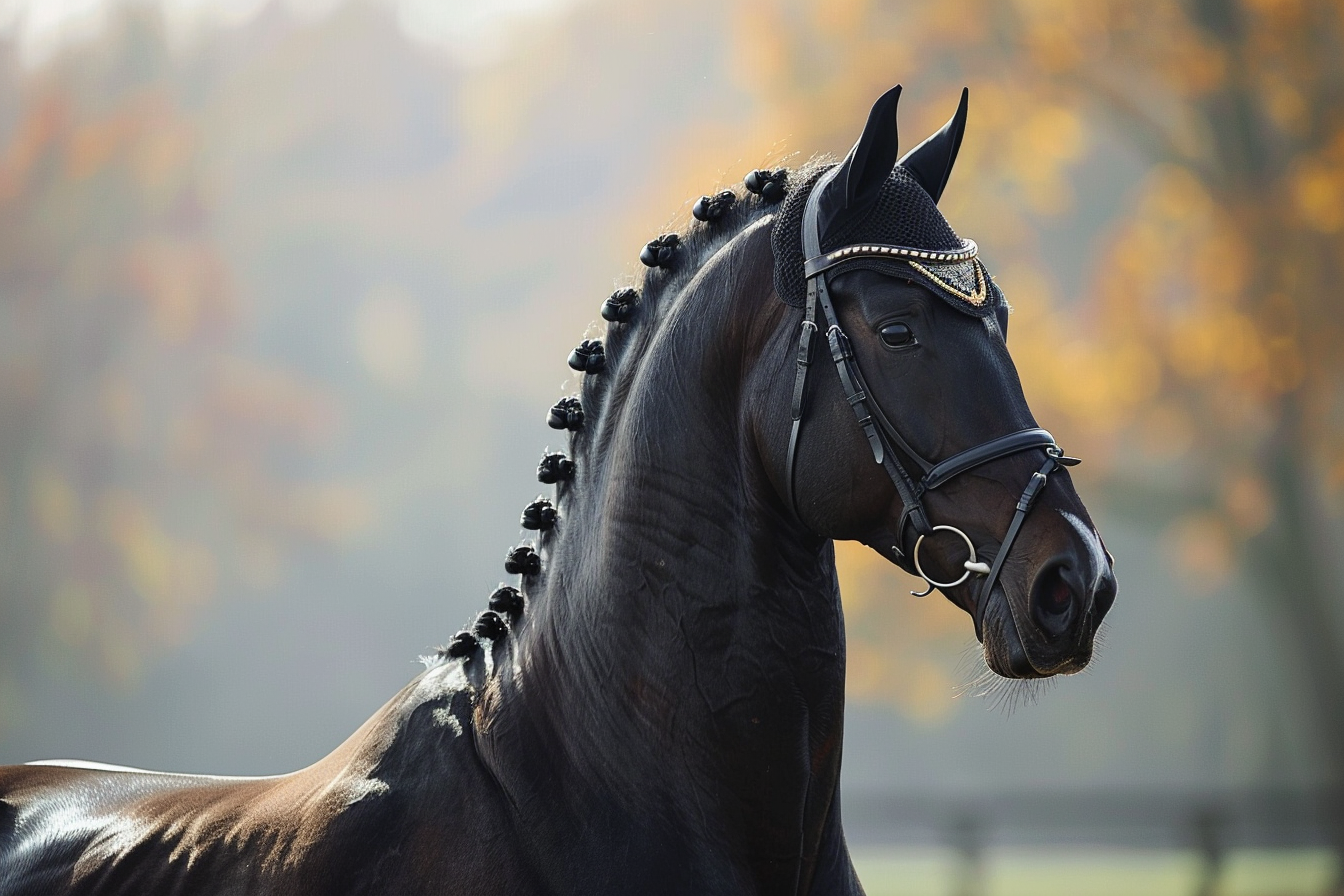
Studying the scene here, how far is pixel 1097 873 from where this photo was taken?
1527cm

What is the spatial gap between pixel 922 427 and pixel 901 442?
0.15 ft

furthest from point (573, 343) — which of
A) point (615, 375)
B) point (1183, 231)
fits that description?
point (615, 375)

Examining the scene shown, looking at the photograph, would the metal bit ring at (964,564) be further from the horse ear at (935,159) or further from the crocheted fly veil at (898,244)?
the horse ear at (935,159)

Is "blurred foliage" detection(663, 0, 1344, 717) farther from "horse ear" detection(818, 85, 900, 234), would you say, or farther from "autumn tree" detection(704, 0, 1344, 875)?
"horse ear" detection(818, 85, 900, 234)

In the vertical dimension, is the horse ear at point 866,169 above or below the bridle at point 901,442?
above

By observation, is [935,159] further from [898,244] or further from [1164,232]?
[1164,232]

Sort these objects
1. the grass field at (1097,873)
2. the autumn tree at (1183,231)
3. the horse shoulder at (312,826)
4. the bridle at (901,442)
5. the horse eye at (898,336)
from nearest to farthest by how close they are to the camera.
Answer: the bridle at (901,442)
the horse eye at (898,336)
the horse shoulder at (312,826)
the grass field at (1097,873)
the autumn tree at (1183,231)

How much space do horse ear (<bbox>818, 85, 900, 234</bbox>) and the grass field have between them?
1152 cm

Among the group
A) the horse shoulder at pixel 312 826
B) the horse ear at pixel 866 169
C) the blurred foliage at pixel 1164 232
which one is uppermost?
the blurred foliage at pixel 1164 232

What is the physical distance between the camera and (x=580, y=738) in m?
2.43

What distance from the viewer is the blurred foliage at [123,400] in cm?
2098

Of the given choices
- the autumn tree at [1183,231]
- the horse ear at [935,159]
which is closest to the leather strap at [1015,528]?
the horse ear at [935,159]

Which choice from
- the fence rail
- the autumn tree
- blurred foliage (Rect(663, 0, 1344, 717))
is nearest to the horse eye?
the fence rail

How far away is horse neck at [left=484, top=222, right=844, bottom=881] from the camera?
2318mm
